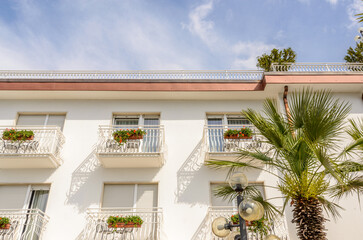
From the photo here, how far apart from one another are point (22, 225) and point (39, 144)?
2.85 meters

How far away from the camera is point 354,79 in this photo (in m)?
11.5

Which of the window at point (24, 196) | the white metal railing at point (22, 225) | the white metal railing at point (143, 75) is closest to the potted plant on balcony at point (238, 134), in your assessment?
the white metal railing at point (143, 75)

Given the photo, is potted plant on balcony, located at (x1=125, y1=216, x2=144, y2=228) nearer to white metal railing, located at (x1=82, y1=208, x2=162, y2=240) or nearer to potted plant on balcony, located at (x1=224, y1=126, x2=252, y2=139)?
white metal railing, located at (x1=82, y1=208, x2=162, y2=240)

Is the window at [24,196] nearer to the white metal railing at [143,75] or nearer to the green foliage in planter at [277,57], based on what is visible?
the white metal railing at [143,75]

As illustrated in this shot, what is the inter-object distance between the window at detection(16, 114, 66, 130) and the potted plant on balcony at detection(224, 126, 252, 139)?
653 centimetres

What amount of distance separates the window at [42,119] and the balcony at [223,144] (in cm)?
588

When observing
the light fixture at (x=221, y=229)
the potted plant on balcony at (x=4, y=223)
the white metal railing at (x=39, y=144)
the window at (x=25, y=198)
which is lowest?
the light fixture at (x=221, y=229)

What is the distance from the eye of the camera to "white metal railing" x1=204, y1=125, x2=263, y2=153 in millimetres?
10328

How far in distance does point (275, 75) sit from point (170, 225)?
6944mm

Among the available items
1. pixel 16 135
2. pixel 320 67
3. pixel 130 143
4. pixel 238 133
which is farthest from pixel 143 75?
pixel 320 67

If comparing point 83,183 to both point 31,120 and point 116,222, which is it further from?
point 31,120

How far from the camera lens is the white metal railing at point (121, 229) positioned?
8625 mm

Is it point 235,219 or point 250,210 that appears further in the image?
point 235,219

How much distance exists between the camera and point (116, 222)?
8508mm
